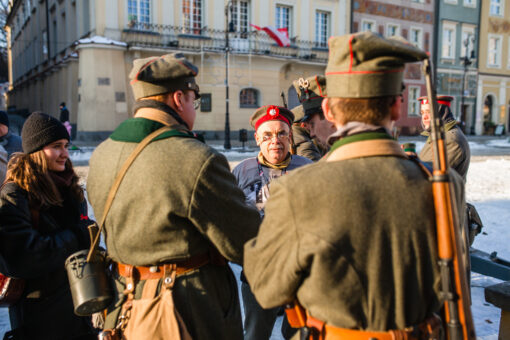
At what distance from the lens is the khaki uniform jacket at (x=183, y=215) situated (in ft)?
5.94

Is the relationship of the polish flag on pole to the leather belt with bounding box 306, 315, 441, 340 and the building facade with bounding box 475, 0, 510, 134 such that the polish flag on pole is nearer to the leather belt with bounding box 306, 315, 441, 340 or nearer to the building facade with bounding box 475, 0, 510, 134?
the building facade with bounding box 475, 0, 510, 134

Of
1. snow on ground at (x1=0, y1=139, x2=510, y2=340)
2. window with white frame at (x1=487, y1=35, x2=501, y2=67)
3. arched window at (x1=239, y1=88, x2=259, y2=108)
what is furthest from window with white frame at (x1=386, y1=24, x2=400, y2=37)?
snow on ground at (x1=0, y1=139, x2=510, y2=340)

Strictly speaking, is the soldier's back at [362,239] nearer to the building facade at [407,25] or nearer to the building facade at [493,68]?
the building facade at [407,25]

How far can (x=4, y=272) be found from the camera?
2.59 metres

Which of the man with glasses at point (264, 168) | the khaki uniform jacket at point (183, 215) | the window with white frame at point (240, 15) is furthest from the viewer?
the window with white frame at point (240, 15)

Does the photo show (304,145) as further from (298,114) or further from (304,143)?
(298,114)

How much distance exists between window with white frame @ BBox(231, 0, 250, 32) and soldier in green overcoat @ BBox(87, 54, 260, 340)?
72.4 ft

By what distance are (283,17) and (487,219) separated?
19379 mm

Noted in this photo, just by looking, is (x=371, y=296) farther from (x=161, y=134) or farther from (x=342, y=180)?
(x=161, y=134)

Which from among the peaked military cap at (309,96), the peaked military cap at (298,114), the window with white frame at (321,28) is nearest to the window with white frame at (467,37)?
the window with white frame at (321,28)

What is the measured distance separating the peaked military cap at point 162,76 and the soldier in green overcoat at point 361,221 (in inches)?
31.3

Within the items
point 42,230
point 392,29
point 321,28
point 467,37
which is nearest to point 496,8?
point 467,37

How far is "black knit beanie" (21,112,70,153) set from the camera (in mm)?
2816

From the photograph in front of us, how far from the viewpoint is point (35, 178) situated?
267 centimetres
